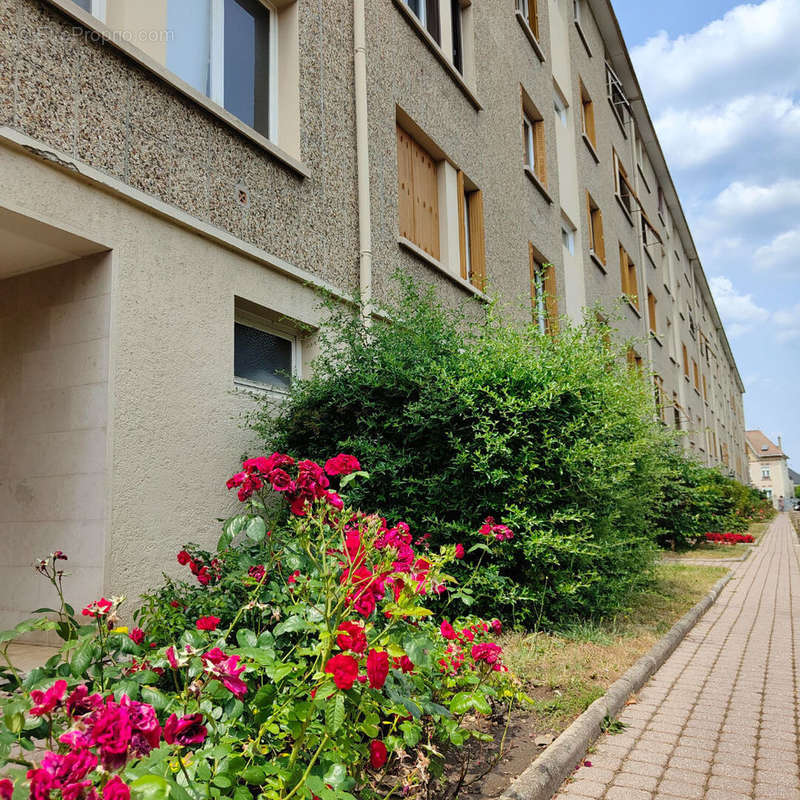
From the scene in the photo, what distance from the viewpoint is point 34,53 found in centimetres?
411

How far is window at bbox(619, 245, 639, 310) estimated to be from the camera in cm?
1971

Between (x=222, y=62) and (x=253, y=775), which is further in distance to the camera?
Result: (x=222, y=62)

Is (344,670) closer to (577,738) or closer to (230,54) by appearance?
(577,738)

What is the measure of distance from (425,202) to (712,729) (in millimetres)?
7053

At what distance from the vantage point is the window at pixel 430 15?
9805mm

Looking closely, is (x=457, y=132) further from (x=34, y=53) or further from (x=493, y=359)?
(x=34, y=53)

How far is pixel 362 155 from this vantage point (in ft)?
24.6

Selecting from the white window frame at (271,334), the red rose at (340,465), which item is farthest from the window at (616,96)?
the red rose at (340,465)

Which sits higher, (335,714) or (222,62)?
(222,62)

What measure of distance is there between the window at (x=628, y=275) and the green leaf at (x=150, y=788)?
1884cm

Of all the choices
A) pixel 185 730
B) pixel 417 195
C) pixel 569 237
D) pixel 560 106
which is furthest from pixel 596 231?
pixel 185 730

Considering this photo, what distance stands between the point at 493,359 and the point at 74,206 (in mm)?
3155

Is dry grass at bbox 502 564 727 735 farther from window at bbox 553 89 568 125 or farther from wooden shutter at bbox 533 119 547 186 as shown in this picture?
window at bbox 553 89 568 125

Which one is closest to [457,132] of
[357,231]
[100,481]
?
[357,231]
